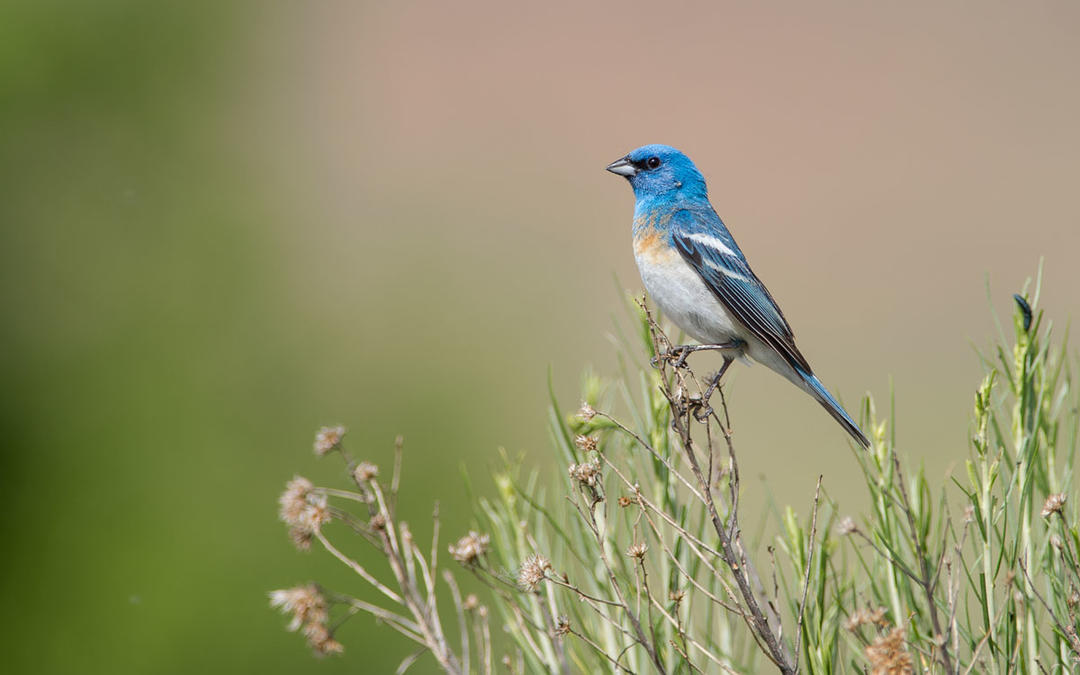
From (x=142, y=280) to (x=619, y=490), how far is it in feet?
12.9

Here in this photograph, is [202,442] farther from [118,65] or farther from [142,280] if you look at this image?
[118,65]

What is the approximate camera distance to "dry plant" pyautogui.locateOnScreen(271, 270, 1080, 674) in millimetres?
1184

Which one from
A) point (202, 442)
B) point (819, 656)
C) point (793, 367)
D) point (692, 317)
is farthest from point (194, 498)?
point (819, 656)

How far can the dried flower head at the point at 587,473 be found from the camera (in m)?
1.36

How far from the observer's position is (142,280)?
4934mm

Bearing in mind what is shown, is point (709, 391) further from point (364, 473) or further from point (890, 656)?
point (890, 656)

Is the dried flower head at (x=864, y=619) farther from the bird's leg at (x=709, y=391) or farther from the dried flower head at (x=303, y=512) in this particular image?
the dried flower head at (x=303, y=512)

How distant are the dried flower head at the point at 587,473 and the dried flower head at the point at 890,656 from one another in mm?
481

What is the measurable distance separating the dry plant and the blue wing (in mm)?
1225

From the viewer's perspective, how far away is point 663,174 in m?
3.41

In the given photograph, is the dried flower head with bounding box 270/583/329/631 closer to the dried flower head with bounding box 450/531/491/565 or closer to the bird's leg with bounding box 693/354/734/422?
the dried flower head with bounding box 450/531/491/565

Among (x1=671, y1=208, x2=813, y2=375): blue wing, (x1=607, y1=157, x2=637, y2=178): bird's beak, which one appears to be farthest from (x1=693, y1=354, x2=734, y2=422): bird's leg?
(x1=607, y1=157, x2=637, y2=178): bird's beak

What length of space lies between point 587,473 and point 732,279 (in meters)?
1.74

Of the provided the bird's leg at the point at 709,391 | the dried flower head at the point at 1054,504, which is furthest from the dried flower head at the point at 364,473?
the dried flower head at the point at 1054,504
